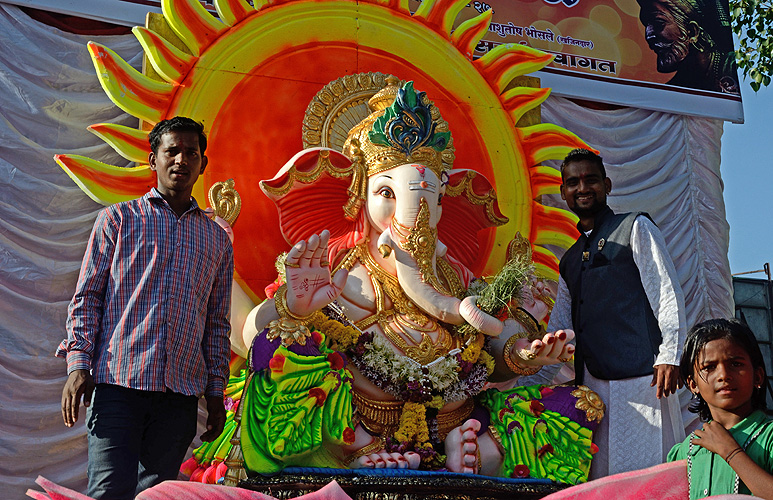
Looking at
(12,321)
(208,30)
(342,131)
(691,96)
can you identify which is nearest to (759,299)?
(691,96)

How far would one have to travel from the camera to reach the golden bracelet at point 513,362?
3.97m

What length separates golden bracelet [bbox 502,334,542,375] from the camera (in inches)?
156

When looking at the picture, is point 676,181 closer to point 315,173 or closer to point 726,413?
point 315,173

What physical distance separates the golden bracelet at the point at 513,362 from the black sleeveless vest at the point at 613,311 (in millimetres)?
250

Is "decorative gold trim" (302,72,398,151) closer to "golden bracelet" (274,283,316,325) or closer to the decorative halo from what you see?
the decorative halo

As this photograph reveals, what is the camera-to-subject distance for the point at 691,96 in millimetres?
5949

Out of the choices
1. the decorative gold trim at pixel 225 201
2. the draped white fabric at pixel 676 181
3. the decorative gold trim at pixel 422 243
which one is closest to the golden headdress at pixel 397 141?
the decorative gold trim at pixel 422 243

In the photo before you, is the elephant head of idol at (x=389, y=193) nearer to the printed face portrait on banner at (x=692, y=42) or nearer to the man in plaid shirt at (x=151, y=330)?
the man in plaid shirt at (x=151, y=330)

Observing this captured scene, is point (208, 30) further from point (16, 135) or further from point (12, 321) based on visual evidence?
point (12, 321)

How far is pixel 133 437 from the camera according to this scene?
2752mm

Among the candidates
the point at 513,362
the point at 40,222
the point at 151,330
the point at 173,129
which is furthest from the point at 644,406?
the point at 40,222

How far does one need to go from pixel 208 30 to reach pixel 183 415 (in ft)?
7.32

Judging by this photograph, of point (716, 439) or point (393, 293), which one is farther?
point (393, 293)

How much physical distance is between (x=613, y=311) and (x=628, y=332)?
11 centimetres
